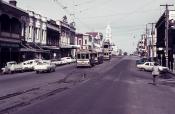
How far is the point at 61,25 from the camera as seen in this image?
309 feet

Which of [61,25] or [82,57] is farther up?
[61,25]

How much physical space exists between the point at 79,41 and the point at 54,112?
11992cm

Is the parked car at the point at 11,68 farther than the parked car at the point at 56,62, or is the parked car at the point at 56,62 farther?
the parked car at the point at 56,62

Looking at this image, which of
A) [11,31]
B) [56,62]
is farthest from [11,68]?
[56,62]

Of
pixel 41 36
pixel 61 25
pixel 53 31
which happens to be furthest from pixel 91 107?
pixel 61 25

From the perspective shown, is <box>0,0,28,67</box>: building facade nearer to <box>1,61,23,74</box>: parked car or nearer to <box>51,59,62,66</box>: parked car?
<box>1,61,23,74</box>: parked car

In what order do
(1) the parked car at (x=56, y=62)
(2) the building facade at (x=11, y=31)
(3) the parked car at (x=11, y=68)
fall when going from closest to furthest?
1. (3) the parked car at (x=11, y=68)
2. (2) the building facade at (x=11, y=31)
3. (1) the parked car at (x=56, y=62)

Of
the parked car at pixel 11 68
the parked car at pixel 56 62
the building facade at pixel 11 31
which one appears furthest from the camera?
the parked car at pixel 56 62

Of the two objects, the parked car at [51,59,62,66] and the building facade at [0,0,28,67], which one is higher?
the building facade at [0,0,28,67]

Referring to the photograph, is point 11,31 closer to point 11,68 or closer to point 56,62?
point 11,68

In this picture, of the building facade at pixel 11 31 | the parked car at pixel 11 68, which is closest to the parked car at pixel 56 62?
the building facade at pixel 11 31

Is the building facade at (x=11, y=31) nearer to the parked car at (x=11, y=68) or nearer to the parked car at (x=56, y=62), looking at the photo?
the parked car at (x=11, y=68)

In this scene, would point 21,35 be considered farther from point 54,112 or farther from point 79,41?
point 79,41

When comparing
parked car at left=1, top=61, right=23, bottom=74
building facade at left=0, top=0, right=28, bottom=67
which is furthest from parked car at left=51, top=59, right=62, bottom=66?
parked car at left=1, top=61, right=23, bottom=74
